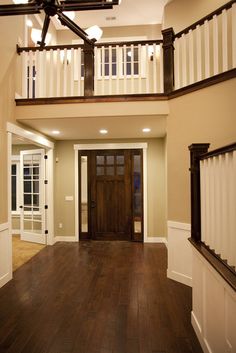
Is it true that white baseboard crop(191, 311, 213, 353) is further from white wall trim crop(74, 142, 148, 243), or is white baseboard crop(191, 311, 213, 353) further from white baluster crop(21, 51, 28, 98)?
white baluster crop(21, 51, 28, 98)

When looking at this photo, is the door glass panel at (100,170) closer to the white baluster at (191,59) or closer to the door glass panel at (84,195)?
the door glass panel at (84,195)

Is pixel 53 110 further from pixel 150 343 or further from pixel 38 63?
pixel 150 343

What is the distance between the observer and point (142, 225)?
6312mm

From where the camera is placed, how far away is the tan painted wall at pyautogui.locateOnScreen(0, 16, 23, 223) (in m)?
3.74

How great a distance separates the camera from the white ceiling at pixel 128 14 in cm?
569

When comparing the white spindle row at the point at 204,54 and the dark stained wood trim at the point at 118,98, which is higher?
the white spindle row at the point at 204,54

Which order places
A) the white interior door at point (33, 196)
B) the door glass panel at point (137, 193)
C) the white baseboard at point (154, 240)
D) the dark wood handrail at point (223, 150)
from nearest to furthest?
1. the dark wood handrail at point (223, 150)
2. the white interior door at point (33, 196)
3. the white baseboard at point (154, 240)
4. the door glass panel at point (137, 193)

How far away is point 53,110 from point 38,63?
88 centimetres

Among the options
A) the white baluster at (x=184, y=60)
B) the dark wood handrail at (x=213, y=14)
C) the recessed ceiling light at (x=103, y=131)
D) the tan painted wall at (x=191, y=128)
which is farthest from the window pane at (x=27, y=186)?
the dark wood handrail at (x=213, y=14)

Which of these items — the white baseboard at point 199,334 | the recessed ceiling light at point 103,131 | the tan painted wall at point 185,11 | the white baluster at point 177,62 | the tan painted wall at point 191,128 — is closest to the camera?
the white baseboard at point 199,334

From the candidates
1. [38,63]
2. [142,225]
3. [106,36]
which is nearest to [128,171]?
[142,225]

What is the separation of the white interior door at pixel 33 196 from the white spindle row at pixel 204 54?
3.71 m

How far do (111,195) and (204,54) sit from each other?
3.79 m

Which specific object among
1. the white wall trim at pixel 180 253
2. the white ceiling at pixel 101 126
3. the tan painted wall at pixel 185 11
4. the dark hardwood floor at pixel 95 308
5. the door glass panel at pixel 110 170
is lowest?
the dark hardwood floor at pixel 95 308
